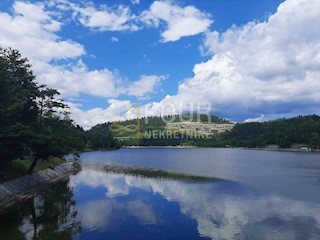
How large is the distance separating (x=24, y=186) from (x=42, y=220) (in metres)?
17.1

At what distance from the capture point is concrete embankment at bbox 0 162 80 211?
41.9 metres

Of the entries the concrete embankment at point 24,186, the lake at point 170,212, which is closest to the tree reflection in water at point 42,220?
the lake at point 170,212

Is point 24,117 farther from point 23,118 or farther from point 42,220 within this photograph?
point 42,220

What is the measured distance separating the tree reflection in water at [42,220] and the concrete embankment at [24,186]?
1.52 metres

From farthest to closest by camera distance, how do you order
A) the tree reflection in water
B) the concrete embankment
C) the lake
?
the concrete embankment
the lake
the tree reflection in water

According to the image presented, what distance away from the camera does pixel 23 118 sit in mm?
57188

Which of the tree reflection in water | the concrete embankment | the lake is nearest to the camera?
the tree reflection in water

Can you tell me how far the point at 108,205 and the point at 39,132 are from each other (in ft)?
56.7

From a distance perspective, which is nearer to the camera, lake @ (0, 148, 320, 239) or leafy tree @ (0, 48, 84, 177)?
lake @ (0, 148, 320, 239)

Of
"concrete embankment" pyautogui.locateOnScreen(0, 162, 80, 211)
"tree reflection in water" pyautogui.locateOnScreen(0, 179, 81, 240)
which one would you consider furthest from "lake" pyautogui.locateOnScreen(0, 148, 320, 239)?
"concrete embankment" pyautogui.locateOnScreen(0, 162, 80, 211)

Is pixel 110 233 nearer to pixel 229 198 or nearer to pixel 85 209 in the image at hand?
pixel 85 209

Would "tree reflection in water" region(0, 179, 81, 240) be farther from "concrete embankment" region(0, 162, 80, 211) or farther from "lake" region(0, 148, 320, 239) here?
"concrete embankment" region(0, 162, 80, 211)

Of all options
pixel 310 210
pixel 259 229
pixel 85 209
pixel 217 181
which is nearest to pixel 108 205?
pixel 85 209

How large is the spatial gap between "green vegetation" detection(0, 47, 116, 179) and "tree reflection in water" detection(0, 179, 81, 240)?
7371 millimetres
